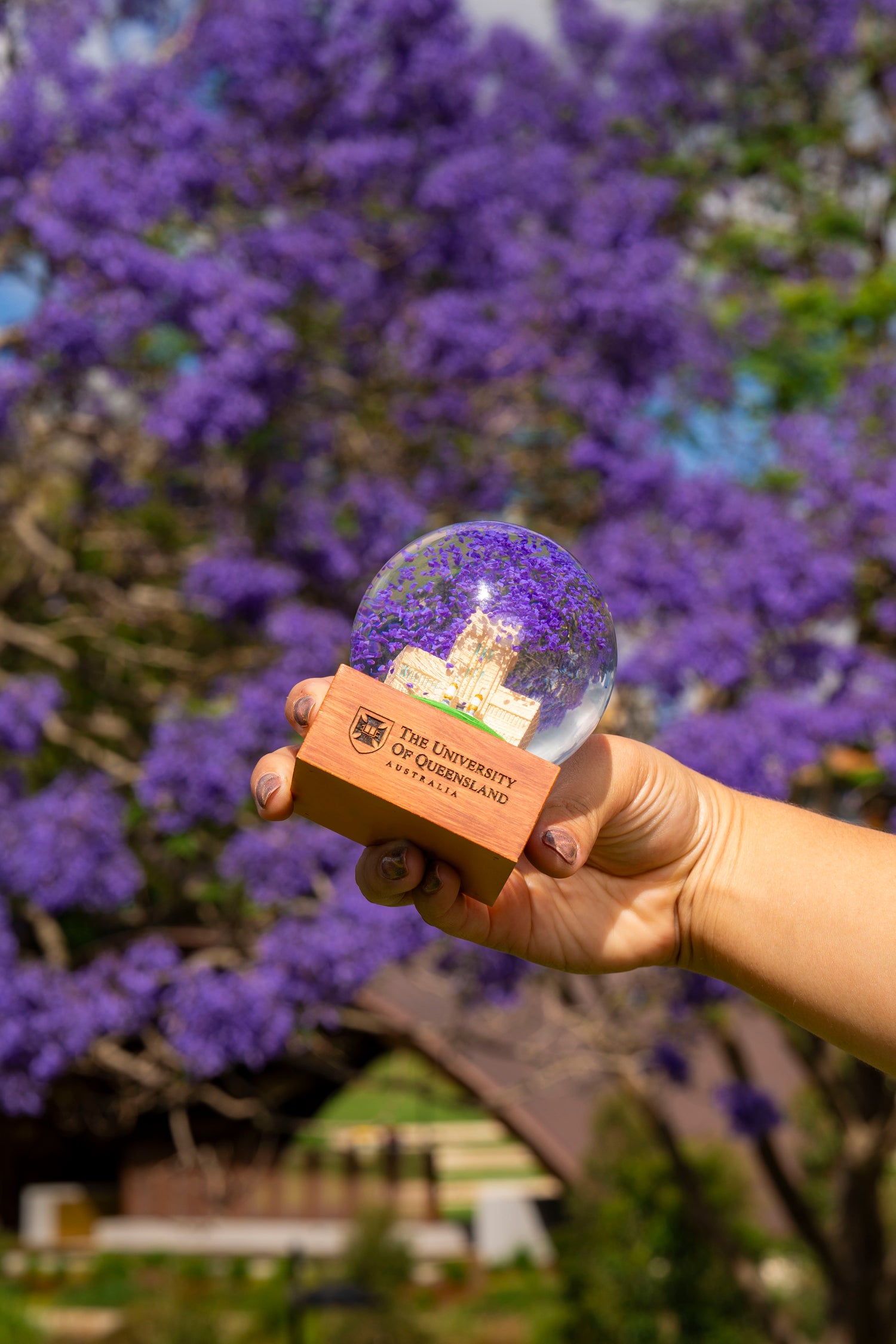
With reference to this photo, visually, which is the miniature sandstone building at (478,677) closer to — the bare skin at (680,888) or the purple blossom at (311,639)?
the bare skin at (680,888)

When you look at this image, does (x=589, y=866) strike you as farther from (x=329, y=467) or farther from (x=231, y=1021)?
(x=329, y=467)

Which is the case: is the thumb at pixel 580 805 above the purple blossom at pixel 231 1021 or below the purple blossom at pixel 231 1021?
above

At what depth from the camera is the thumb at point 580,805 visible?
5.55 ft

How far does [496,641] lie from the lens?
1.82 meters

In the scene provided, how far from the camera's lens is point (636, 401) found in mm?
7328

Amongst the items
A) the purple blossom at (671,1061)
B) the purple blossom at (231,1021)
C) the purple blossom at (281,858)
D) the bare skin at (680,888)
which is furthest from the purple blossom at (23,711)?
the bare skin at (680,888)

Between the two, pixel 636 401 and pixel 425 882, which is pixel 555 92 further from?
Answer: pixel 425 882

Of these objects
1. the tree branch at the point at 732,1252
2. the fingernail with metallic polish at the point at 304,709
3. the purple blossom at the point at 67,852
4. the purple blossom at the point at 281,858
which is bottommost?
the tree branch at the point at 732,1252

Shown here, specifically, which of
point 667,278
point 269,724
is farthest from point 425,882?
point 667,278

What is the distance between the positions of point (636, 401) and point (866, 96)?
4.05 metres

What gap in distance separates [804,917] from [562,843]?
341mm

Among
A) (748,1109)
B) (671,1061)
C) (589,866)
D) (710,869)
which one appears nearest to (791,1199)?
(748,1109)

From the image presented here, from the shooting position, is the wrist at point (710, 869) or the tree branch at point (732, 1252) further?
the tree branch at point (732, 1252)

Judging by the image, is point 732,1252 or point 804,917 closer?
point 804,917
